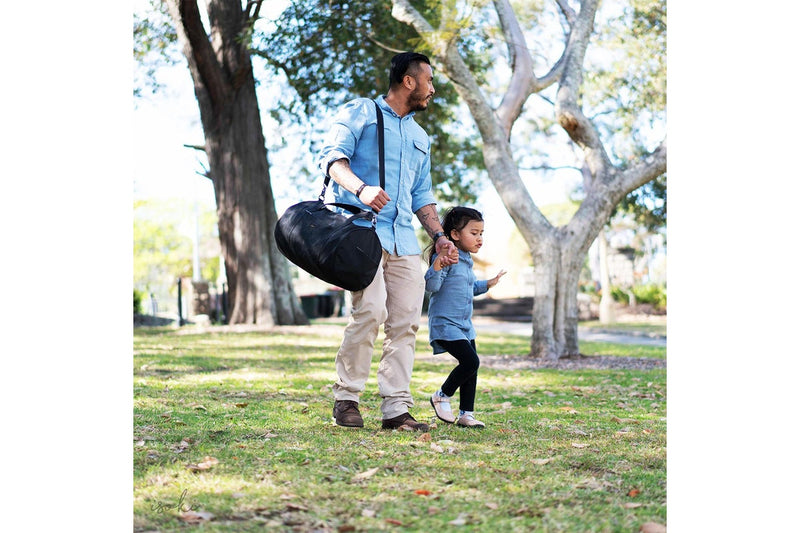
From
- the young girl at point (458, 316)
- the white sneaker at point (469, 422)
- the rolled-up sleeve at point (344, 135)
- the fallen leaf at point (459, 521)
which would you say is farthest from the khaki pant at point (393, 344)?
the fallen leaf at point (459, 521)

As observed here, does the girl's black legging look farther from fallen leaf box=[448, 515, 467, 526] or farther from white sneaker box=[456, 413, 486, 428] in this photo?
fallen leaf box=[448, 515, 467, 526]

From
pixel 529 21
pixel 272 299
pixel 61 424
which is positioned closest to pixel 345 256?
pixel 61 424

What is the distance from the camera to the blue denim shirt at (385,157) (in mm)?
4707

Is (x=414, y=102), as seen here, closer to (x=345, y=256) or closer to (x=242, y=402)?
(x=345, y=256)

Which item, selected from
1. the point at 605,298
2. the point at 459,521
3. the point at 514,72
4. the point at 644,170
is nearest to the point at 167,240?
the point at 605,298

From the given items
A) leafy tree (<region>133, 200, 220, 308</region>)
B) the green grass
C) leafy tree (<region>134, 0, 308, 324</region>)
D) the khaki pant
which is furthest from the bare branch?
leafy tree (<region>133, 200, 220, 308</region>)

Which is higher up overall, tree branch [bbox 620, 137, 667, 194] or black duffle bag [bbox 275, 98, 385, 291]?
tree branch [bbox 620, 137, 667, 194]

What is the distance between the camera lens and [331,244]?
4.33 m

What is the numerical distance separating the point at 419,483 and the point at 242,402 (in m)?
2.94

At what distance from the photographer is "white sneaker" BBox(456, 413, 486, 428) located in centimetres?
508

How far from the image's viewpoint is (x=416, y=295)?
16.1ft

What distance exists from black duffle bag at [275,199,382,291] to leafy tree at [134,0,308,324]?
1178 centimetres

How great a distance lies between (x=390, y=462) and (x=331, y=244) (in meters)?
A: 1.15

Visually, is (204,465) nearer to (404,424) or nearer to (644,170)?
(404,424)
